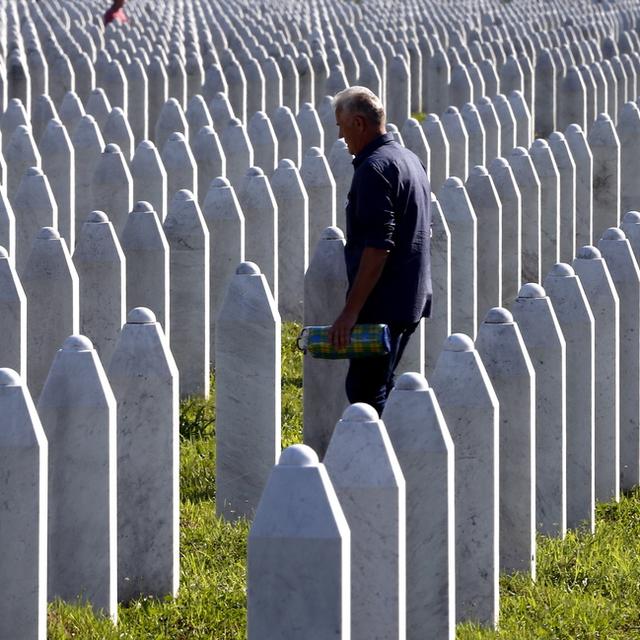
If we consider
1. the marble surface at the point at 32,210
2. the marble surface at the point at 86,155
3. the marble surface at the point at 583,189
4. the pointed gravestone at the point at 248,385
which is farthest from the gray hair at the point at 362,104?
the marble surface at the point at 583,189

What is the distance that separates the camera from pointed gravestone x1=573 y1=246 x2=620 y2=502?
6.80m

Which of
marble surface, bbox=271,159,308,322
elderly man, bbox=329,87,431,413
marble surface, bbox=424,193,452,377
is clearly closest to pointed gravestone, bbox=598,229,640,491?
elderly man, bbox=329,87,431,413

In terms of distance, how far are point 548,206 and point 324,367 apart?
3897 millimetres

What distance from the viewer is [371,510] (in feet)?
14.7

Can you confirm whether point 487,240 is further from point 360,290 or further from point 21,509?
point 21,509

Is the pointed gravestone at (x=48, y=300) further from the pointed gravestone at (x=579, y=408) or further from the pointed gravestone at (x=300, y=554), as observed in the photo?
the pointed gravestone at (x=300, y=554)

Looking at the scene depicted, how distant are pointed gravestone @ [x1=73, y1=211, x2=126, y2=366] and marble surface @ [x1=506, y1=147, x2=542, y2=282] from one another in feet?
11.6

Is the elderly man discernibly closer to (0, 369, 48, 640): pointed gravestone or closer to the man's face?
the man's face

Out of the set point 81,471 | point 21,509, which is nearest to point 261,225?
point 81,471

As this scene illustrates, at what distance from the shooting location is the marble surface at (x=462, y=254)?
341 inches

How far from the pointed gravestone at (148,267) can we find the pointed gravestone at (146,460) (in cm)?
216

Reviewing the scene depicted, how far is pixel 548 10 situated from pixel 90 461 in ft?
92.1

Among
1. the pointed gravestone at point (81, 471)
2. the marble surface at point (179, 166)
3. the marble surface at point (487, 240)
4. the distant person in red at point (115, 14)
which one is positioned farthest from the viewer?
the distant person in red at point (115, 14)

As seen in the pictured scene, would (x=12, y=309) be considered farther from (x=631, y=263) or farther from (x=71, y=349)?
(x=631, y=263)
